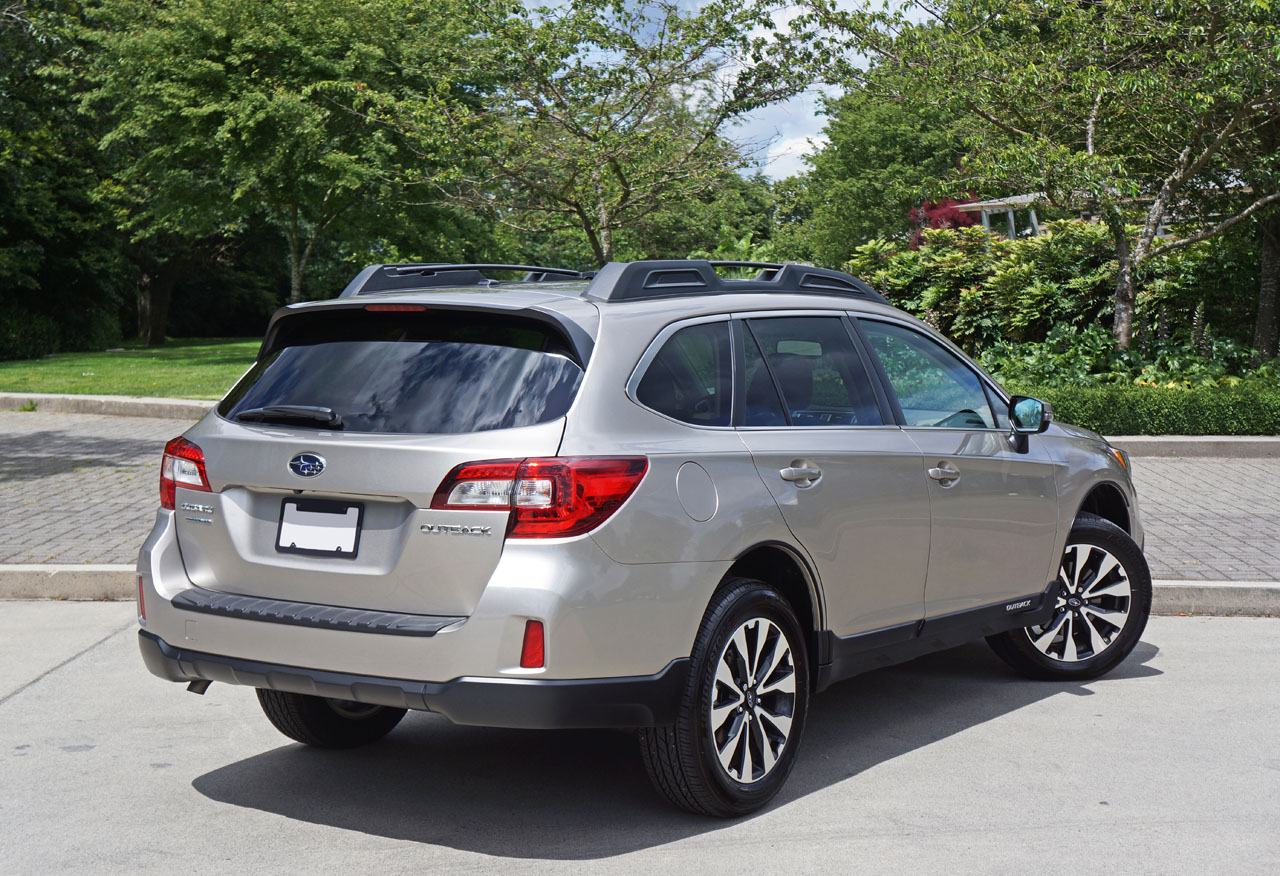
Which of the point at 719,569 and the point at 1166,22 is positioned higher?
the point at 1166,22

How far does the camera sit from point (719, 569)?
4.33 meters

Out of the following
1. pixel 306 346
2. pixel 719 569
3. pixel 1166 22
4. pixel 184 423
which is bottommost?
pixel 184 423

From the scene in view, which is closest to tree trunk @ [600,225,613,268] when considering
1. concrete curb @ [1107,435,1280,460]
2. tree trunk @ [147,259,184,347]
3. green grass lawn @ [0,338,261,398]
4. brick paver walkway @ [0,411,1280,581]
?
green grass lawn @ [0,338,261,398]

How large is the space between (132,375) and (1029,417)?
21.3m

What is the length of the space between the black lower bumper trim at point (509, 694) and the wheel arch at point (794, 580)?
0.56m

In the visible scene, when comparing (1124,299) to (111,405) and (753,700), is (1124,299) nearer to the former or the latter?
(111,405)

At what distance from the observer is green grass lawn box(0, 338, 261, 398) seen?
20.5m

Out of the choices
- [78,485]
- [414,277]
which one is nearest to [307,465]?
[414,277]

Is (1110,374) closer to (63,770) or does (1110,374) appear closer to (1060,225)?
(1060,225)

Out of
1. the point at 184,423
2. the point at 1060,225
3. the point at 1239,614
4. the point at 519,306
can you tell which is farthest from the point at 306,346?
the point at 1060,225

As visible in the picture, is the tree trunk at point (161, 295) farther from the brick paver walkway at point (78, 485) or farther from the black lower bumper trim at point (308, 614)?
the black lower bumper trim at point (308, 614)

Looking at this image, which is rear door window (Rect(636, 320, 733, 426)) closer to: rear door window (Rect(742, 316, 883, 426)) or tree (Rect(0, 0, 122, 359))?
rear door window (Rect(742, 316, 883, 426))

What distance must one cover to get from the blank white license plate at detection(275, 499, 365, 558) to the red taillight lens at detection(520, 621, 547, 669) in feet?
2.06

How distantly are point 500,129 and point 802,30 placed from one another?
4641 mm
